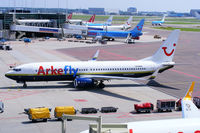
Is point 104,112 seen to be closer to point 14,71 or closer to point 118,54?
point 14,71

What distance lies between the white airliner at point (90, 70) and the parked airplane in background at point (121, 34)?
3042 inches

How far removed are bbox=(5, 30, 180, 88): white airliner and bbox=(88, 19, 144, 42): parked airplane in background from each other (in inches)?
3042

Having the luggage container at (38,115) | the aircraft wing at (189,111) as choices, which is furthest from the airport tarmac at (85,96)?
the aircraft wing at (189,111)

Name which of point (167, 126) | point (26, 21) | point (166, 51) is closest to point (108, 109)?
point (167, 126)

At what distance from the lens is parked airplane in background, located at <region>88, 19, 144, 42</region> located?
135663 mm

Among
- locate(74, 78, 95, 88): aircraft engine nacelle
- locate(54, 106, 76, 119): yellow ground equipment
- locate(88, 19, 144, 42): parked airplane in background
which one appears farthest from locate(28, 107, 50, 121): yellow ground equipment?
locate(88, 19, 144, 42): parked airplane in background

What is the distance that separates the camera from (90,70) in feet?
182

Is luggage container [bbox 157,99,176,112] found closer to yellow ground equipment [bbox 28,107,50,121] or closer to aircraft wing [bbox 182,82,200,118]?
aircraft wing [bbox 182,82,200,118]

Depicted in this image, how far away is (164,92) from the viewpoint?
53438mm

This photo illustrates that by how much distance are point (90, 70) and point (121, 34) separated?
274 ft

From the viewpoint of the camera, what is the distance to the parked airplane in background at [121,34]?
445 feet

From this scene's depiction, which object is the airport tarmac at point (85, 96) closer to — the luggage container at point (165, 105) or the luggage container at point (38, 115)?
the luggage container at point (38, 115)

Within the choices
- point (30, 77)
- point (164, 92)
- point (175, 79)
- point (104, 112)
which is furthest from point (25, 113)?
point (175, 79)

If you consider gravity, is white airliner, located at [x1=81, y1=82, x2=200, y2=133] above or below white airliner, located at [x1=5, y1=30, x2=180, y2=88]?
above
